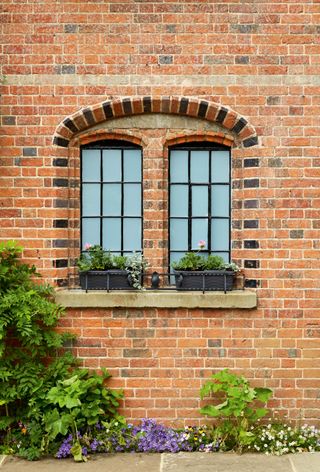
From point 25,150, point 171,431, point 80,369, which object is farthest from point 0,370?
point 25,150

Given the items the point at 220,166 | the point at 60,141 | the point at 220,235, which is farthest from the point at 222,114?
the point at 60,141

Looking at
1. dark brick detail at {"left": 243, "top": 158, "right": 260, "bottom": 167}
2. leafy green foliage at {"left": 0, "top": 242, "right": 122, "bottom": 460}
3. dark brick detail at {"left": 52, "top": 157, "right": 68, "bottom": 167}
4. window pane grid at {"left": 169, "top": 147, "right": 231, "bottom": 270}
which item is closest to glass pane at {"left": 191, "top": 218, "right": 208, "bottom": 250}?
window pane grid at {"left": 169, "top": 147, "right": 231, "bottom": 270}

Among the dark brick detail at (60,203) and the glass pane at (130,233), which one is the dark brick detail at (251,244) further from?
the dark brick detail at (60,203)

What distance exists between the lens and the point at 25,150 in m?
6.61

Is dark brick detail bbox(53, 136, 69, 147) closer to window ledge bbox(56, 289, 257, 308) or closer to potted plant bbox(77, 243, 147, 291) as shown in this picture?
potted plant bbox(77, 243, 147, 291)

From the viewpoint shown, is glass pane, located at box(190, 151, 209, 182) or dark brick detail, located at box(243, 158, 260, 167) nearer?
dark brick detail, located at box(243, 158, 260, 167)

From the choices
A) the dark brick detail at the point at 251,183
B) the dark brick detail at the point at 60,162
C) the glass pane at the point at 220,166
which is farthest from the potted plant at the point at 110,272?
the dark brick detail at the point at 251,183

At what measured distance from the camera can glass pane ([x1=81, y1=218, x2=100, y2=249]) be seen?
22.6 ft

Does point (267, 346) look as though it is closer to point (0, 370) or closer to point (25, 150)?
point (0, 370)

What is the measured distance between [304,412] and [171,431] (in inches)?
55.7

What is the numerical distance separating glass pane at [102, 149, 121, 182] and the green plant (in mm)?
2401

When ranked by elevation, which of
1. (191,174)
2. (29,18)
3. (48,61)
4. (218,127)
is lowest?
A: (191,174)

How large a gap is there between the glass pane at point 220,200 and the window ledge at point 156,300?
37.0 inches

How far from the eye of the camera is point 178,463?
583 centimetres
